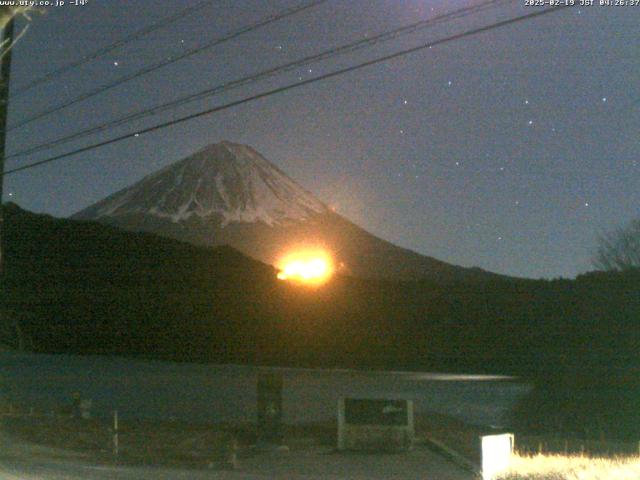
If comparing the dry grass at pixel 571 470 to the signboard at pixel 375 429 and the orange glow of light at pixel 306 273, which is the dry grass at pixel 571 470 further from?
the orange glow of light at pixel 306 273

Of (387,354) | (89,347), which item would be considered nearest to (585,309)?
(387,354)

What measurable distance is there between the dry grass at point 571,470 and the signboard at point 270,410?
883 cm

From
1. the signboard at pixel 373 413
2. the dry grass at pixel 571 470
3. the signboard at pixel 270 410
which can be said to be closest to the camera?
the dry grass at pixel 571 470

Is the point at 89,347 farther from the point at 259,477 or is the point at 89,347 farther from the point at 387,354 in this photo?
the point at 259,477

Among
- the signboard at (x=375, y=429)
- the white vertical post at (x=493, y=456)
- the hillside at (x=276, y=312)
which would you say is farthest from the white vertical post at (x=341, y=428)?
the hillside at (x=276, y=312)

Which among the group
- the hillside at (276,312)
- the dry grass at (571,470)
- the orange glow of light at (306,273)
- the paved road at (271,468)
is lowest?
the paved road at (271,468)

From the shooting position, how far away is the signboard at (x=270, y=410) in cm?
2094

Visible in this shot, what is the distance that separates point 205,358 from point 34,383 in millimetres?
17254

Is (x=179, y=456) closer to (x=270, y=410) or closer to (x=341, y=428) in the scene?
(x=270, y=410)

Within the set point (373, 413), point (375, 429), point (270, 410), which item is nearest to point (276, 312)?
point (270, 410)

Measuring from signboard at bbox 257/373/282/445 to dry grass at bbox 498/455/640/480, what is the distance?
8.83m

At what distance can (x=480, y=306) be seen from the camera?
167ft

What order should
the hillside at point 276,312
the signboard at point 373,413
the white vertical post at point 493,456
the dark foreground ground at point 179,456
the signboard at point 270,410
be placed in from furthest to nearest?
the hillside at point 276,312 < the signboard at point 270,410 < the signboard at point 373,413 < the dark foreground ground at point 179,456 < the white vertical post at point 493,456

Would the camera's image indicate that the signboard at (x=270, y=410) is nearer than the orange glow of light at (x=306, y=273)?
Yes
